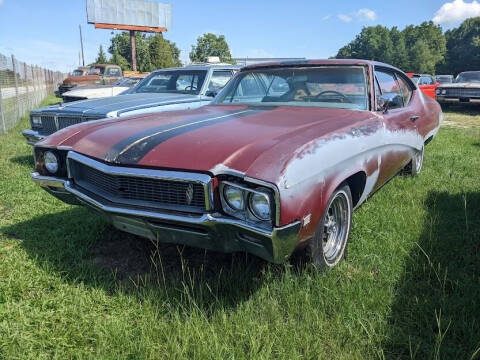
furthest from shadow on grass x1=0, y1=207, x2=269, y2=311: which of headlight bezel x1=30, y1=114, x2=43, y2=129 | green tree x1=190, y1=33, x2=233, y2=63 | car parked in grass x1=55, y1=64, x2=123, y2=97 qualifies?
green tree x1=190, y1=33, x2=233, y2=63

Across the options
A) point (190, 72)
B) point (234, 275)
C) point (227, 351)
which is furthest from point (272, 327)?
point (190, 72)

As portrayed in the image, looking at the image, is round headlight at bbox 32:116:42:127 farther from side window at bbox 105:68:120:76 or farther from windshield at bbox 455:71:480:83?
side window at bbox 105:68:120:76

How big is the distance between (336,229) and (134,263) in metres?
1.47

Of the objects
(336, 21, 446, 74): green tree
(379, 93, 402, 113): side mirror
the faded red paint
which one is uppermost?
(336, 21, 446, 74): green tree

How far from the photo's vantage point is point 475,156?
20.6ft

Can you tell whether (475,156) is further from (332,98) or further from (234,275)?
(234,275)

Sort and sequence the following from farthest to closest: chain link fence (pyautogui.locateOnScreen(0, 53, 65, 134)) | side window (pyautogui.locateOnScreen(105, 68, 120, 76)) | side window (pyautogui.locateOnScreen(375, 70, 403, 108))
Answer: side window (pyautogui.locateOnScreen(105, 68, 120, 76)), chain link fence (pyautogui.locateOnScreen(0, 53, 65, 134)), side window (pyautogui.locateOnScreen(375, 70, 403, 108))

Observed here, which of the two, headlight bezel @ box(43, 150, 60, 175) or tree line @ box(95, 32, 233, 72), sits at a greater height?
tree line @ box(95, 32, 233, 72)

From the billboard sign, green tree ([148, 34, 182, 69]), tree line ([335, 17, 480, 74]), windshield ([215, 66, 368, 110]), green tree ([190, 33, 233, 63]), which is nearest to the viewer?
windshield ([215, 66, 368, 110])

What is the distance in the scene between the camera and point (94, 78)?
18156mm

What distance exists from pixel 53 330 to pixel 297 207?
146 cm

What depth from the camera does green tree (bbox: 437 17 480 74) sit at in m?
59.5

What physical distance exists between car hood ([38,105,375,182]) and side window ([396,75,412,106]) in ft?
5.52

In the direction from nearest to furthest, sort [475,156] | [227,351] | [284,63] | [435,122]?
[227,351]
[284,63]
[435,122]
[475,156]
